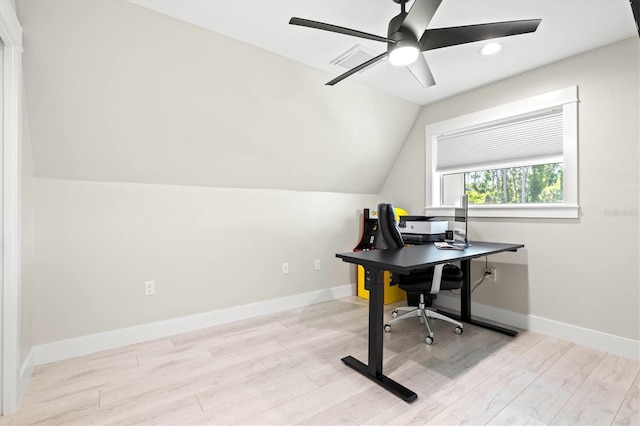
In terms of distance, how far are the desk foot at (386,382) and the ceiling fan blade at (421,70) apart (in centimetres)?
200

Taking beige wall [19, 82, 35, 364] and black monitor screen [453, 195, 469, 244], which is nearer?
beige wall [19, 82, 35, 364]

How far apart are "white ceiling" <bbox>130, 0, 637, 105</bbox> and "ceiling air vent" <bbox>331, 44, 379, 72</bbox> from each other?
0.05 metres

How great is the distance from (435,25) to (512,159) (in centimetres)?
165

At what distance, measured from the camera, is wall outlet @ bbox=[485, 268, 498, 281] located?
317cm

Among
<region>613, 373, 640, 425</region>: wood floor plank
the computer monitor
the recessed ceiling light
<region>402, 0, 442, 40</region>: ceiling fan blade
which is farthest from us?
the computer monitor

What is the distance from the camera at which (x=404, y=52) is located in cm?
177

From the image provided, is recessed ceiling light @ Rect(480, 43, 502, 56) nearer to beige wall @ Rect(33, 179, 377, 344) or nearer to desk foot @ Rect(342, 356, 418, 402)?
beige wall @ Rect(33, 179, 377, 344)

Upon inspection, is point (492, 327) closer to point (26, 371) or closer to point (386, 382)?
point (386, 382)

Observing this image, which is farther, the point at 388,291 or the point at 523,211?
the point at 388,291

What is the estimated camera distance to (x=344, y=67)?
2.80m

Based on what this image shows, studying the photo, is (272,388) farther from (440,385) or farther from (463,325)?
(463,325)

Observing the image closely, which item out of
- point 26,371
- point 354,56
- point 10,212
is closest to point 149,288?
point 26,371

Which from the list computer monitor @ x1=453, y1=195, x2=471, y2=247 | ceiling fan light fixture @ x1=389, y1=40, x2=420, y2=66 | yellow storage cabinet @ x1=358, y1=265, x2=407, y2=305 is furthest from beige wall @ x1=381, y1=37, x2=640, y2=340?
ceiling fan light fixture @ x1=389, y1=40, x2=420, y2=66

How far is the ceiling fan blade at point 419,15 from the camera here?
146cm
